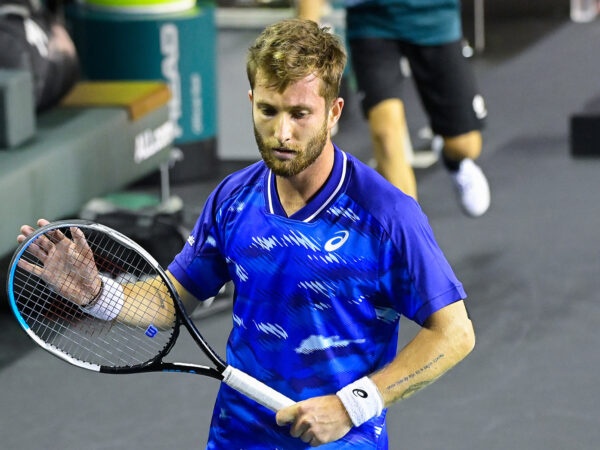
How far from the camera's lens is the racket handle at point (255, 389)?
2.63 m

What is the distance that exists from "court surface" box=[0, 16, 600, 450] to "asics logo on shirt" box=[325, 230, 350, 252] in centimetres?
182

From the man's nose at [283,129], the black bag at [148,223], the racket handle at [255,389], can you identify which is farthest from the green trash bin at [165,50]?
the man's nose at [283,129]

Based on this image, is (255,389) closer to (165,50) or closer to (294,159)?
(294,159)

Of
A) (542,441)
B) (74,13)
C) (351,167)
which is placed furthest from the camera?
(74,13)

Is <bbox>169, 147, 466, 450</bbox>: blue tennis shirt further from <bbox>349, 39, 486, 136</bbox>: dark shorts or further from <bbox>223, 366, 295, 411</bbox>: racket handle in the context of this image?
<bbox>349, 39, 486, 136</bbox>: dark shorts

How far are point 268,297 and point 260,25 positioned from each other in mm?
5341

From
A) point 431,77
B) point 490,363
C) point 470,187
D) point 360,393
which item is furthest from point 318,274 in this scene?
point 470,187

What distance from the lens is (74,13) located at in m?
7.27

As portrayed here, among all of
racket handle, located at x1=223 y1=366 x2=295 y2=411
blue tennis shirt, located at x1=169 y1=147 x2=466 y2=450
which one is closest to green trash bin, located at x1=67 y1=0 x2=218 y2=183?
blue tennis shirt, located at x1=169 y1=147 x2=466 y2=450

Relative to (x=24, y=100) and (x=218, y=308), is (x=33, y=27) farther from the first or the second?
(x=218, y=308)

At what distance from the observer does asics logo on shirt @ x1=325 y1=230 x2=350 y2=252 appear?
260cm

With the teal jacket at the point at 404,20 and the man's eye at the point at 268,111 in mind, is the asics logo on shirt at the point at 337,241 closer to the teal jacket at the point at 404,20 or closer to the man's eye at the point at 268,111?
the man's eye at the point at 268,111

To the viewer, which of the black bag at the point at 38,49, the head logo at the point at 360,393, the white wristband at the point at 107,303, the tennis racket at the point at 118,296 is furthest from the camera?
the black bag at the point at 38,49

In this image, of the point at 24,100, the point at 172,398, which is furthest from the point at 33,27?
the point at 172,398
